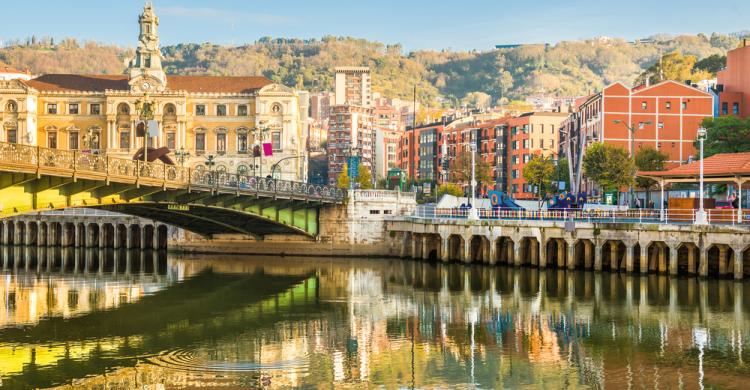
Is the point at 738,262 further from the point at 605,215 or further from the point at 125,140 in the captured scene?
the point at 125,140

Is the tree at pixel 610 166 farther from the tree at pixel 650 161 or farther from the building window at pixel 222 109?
the building window at pixel 222 109

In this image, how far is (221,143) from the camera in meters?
142

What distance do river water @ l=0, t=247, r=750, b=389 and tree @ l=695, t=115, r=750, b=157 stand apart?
4030 cm

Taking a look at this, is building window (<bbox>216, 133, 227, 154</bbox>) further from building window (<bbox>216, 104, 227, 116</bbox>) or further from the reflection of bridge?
the reflection of bridge

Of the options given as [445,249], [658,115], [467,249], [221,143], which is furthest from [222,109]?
[467,249]

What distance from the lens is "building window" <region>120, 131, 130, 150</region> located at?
14088 cm

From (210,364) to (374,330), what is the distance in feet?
35.1

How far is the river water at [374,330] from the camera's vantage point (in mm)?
35469

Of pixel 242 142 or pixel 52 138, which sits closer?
pixel 242 142

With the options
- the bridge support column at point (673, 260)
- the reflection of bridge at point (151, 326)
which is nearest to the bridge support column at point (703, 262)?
the bridge support column at point (673, 260)

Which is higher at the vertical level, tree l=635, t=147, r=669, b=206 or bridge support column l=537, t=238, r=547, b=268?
tree l=635, t=147, r=669, b=206

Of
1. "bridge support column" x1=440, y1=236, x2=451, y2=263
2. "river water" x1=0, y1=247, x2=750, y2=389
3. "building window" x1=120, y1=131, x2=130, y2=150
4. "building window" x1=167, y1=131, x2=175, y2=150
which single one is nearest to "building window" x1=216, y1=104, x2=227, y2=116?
"building window" x1=167, y1=131, x2=175, y2=150

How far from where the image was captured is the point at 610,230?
69750mm

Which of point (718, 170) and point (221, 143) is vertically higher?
point (221, 143)
